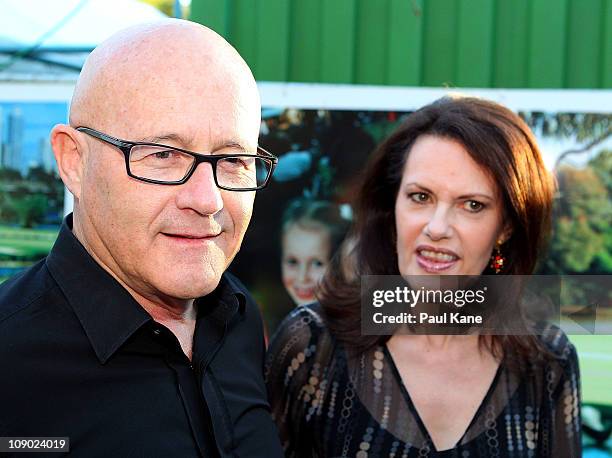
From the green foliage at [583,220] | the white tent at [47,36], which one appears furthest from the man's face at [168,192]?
the green foliage at [583,220]

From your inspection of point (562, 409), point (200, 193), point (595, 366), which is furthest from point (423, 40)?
point (200, 193)

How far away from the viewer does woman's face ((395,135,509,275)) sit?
2176mm

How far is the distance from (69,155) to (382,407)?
1.19 m

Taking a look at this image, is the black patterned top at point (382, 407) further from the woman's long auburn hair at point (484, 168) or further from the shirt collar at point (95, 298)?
the shirt collar at point (95, 298)

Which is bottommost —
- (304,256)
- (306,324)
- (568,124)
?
(306,324)

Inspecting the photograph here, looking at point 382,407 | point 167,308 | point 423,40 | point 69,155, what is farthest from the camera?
point 423,40

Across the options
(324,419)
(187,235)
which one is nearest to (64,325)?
(187,235)

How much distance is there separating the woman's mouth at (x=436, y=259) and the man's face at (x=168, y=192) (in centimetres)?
84

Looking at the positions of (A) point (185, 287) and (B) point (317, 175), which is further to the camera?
(B) point (317, 175)

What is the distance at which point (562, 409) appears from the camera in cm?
217

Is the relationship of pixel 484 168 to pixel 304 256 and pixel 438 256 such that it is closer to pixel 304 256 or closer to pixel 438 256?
pixel 438 256

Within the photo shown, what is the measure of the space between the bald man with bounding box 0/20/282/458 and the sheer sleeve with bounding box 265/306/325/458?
0.58m

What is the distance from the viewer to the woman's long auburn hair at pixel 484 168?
2.21 m

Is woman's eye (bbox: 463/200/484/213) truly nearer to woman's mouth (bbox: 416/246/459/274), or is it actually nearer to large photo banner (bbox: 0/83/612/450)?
woman's mouth (bbox: 416/246/459/274)
